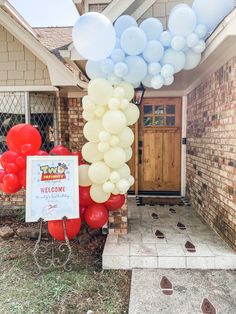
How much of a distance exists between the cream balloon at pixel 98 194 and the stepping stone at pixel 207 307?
1449 mm

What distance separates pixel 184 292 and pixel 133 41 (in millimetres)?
2632

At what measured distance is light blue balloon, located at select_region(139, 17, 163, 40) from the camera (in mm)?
2703

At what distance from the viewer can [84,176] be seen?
308 centimetres

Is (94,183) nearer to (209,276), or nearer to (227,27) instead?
(209,276)

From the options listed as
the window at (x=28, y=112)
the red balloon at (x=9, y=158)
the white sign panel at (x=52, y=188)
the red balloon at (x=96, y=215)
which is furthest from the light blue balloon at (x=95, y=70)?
the window at (x=28, y=112)

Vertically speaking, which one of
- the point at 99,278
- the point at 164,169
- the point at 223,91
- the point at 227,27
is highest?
the point at 227,27

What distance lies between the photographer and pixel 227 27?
2.52m

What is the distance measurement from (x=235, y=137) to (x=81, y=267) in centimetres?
247

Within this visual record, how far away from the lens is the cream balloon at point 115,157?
2.75 meters

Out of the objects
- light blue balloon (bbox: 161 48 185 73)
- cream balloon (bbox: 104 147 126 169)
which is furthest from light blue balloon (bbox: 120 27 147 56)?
cream balloon (bbox: 104 147 126 169)

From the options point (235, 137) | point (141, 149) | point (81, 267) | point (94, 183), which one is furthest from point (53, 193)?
point (141, 149)

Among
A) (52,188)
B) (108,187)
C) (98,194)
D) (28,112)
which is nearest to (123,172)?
(108,187)

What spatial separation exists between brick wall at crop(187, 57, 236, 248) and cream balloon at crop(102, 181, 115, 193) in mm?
1507

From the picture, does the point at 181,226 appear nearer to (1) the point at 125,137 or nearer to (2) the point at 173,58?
(1) the point at 125,137
